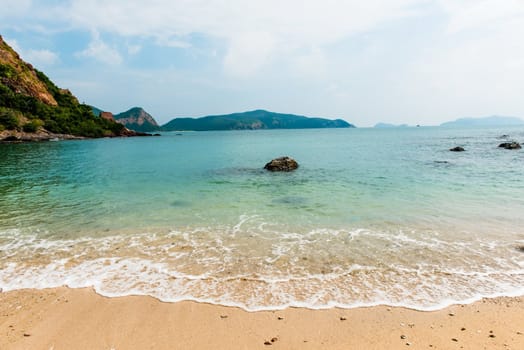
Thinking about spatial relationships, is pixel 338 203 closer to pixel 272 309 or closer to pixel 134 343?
pixel 272 309

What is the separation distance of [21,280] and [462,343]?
10736 millimetres

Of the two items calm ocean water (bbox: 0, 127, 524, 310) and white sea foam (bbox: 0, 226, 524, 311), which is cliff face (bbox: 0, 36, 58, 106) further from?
white sea foam (bbox: 0, 226, 524, 311)

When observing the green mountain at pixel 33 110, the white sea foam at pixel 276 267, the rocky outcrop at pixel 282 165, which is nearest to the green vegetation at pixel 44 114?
the green mountain at pixel 33 110

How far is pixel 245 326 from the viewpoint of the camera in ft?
18.6

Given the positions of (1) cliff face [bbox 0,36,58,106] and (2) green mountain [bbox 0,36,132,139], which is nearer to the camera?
(2) green mountain [bbox 0,36,132,139]

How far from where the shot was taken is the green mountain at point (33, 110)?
278 feet

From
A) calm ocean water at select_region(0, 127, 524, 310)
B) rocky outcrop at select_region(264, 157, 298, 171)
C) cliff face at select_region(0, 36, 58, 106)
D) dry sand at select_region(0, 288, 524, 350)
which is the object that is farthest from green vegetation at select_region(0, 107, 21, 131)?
dry sand at select_region(0, 288, 524, 350)

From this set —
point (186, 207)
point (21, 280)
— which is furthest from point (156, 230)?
point (21, 280)

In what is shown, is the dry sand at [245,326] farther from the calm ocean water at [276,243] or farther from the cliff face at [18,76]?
the cliff face at [18,76]

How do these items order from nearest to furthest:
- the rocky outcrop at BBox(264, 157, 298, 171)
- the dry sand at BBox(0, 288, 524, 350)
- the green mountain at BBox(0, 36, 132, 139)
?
the dry sand at BBox(0, 288, 524, 350) < the rocky outcrop at BBox(264, 157, 298, 171) < the green mountain at BBox(0, 36, 132, 139)

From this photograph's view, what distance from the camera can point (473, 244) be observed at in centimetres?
949

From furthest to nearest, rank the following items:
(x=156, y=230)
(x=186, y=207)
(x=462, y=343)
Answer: (x=186, y=207) < (x=156, y=230) < (x=462, y=343)

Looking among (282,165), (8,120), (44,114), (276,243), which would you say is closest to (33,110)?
(44,114)

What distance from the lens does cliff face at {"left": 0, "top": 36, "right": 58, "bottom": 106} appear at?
338 feet
